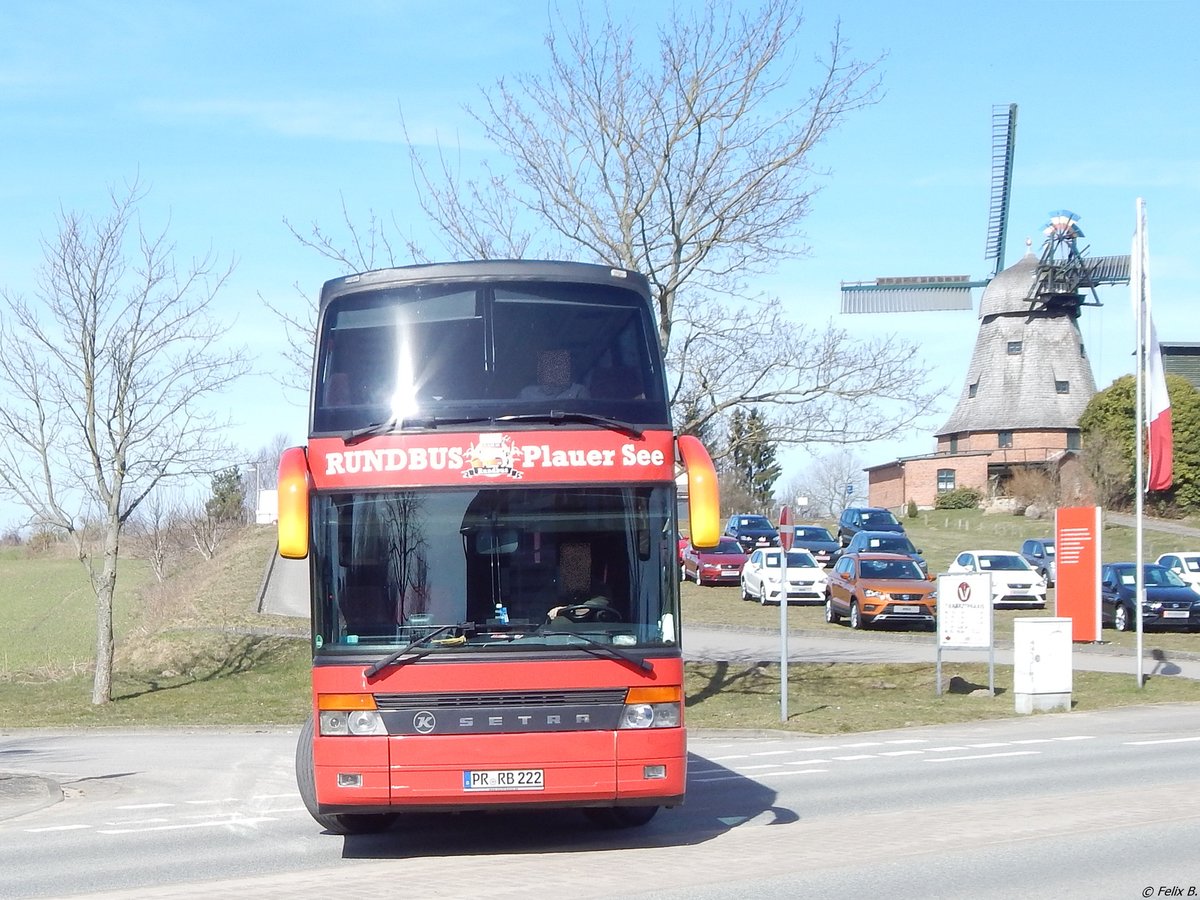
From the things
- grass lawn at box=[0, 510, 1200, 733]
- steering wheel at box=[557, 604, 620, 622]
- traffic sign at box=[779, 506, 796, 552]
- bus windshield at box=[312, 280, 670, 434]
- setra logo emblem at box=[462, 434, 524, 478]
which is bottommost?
grass lawn at box=[0, 510, 1200, 733]

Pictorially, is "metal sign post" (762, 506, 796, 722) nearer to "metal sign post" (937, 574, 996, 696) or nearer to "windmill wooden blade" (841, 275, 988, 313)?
"metal sign post" (937, 574, 996, 696)

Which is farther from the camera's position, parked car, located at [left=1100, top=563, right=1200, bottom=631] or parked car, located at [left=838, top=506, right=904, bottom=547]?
parked car, located at [left=838, top=506, right=904, bottom=547]

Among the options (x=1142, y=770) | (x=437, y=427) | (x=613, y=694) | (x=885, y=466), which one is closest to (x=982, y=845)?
(x=613, y=694)

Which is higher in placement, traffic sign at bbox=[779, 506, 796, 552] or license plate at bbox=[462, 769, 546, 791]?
traffic sign at bbox=[779, 506, 796, 552]

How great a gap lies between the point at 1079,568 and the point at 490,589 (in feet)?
76.0

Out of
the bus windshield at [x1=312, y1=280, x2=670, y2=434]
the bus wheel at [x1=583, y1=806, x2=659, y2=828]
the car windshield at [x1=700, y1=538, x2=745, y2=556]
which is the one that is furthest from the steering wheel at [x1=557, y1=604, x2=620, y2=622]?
the car windshield at [x1=700, y1=538, x2=745, y2=556]

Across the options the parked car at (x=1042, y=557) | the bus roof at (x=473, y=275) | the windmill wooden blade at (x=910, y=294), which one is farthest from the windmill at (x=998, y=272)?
the bus roof at (x=473, y=275)

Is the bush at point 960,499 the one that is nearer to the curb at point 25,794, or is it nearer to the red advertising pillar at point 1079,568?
the red advertising pillar at point 1079,568

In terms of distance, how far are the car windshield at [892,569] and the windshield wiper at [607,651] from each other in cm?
2744

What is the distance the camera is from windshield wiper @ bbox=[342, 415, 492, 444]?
9.94m

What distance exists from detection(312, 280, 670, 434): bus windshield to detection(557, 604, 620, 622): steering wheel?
50.2 inches

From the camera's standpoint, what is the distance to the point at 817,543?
5059cm

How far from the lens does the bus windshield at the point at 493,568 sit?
383 inches

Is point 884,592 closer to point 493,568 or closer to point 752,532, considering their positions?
point 752,532
